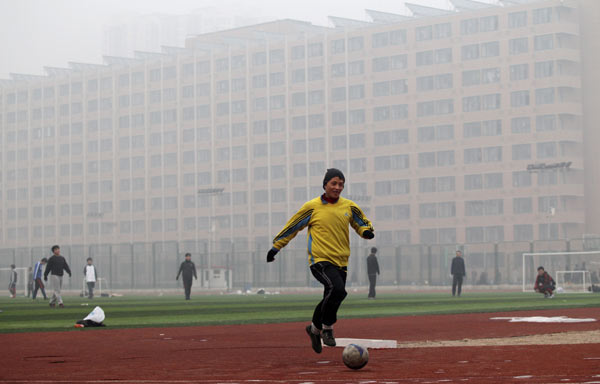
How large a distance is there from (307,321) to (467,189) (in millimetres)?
76443

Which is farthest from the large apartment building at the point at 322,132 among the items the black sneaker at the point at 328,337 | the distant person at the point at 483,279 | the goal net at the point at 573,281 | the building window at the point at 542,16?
the black sneaker at the point at 328,337

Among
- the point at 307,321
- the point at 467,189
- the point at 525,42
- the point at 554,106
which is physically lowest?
the point at 307,321

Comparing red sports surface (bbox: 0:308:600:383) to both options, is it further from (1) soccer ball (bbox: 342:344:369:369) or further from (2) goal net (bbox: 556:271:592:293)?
(2) goal net (bbox: 556:271:592:293)

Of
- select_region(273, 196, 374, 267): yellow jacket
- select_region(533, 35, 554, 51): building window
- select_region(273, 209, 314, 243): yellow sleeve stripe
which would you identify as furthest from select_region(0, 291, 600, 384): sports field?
select_region(533, 35, 554, 51): building window

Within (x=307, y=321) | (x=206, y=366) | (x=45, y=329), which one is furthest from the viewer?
(x=307, y=321)

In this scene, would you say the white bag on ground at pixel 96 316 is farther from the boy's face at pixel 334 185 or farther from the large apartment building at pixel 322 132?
the large apartment building at pixel 322 132

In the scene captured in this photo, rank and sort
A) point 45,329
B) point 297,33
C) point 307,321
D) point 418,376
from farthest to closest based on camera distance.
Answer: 1. point 297,33
2. point 307,321
3. point 45,329
4. point 418,376

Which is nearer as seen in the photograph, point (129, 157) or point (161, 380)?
point (161, 380)

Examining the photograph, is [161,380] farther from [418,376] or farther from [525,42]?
[525,42]

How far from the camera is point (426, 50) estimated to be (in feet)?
331

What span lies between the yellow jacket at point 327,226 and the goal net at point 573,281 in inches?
1552

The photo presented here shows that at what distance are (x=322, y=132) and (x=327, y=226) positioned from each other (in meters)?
95.0

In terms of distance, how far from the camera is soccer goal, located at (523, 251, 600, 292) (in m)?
53.2

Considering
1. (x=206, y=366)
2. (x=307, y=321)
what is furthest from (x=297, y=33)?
(x=206, y=366)
